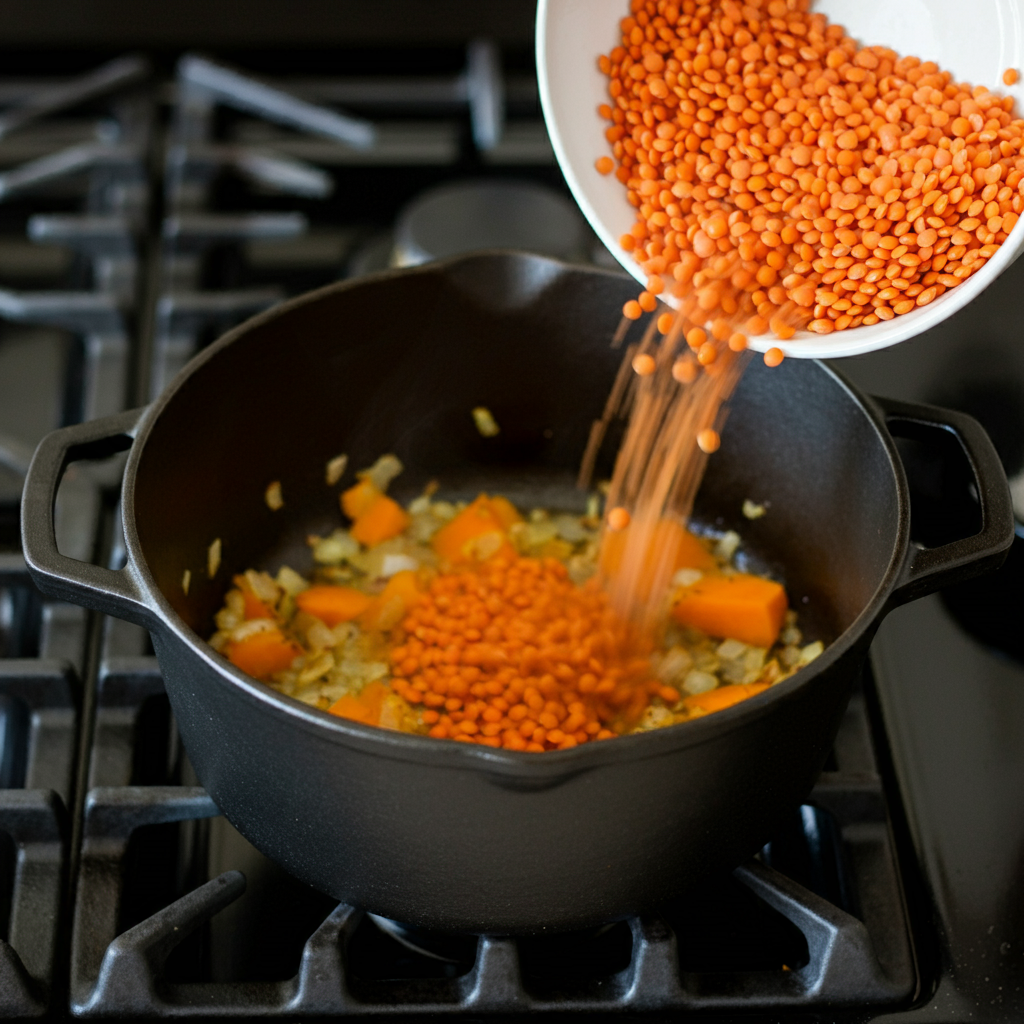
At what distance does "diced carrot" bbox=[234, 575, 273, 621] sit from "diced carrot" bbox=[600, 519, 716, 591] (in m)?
0.30

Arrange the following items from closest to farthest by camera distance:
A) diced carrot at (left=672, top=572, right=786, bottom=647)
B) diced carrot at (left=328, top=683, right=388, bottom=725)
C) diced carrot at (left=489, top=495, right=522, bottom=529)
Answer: diced carrot at (left=328, top=683, right=388, bottom=725)
diced carrot at (left=672, top=572, right=786, bottom=647)
diced carrot at (left=489, top=495, right=522, bottom=529)

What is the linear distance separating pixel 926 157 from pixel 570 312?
0.35 m

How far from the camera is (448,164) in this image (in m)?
1.44

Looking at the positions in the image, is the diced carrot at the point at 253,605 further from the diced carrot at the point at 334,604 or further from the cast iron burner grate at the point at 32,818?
the cast iron burner grate at the point at 32,818

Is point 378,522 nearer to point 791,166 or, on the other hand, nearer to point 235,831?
point 235,831

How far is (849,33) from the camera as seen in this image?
964 mm

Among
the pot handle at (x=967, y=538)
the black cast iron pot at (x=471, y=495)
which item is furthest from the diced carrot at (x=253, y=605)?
the pot handle at (x=967, y=538)

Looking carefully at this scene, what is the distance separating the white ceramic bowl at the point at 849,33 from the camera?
2.83 ft

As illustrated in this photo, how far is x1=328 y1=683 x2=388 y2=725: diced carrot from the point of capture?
935 mm

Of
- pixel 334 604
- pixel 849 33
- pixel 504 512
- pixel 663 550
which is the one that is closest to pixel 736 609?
pixel 663 550

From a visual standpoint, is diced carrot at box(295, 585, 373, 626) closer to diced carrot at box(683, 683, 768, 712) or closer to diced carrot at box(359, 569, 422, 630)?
diced carrot at box(359, 569, 422, 630)

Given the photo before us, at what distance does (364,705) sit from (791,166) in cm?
51

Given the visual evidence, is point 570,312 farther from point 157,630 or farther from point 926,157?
point 157,630

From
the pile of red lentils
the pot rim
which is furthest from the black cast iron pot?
the pile of red lentils
